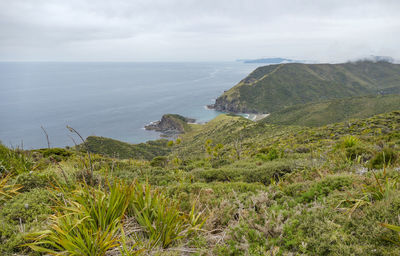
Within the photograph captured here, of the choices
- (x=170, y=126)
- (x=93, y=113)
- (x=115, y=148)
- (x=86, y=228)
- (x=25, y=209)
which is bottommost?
(x=170, y=126)

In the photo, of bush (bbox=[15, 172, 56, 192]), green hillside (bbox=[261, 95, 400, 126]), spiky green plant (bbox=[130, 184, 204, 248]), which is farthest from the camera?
green hillside (bbox=[261, 95, 400, 126])

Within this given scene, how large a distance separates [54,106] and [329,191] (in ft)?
536

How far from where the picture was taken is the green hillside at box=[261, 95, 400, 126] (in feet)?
295

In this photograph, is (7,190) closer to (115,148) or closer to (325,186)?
(325,186)

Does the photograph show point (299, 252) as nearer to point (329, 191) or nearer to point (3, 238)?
point (329, 191)

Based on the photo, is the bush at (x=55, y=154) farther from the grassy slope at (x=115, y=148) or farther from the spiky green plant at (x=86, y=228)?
the grassy slope at (x=115, y=148)

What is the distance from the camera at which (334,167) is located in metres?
6.66

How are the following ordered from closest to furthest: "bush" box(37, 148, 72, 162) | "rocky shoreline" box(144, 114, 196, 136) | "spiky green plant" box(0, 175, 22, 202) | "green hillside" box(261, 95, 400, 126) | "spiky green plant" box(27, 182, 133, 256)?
"spiky green plant" box(27, 182, 133, 256), "spiky green plant" box(0, 175, 22, 202), "bush" box(37, 148, 72, 162), "green hillside" box(261, 95, 400, 126), "rocky shoreline" box(144, 114, 196, 136)

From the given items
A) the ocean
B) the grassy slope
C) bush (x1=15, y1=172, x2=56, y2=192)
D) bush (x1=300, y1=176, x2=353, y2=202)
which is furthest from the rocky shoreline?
bush (x1=300, y1=176, x2=353, y2=202)

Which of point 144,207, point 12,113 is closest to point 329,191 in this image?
point 144,207

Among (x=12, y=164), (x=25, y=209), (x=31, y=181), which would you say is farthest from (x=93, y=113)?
(x=25, y=209)

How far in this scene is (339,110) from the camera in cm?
9881

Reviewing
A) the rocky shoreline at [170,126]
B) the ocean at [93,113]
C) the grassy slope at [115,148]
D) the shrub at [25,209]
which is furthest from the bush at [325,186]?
the rocky shoreline at [170,126]

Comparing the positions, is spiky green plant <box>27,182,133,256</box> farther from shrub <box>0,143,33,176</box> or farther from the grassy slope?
the grassy slope
